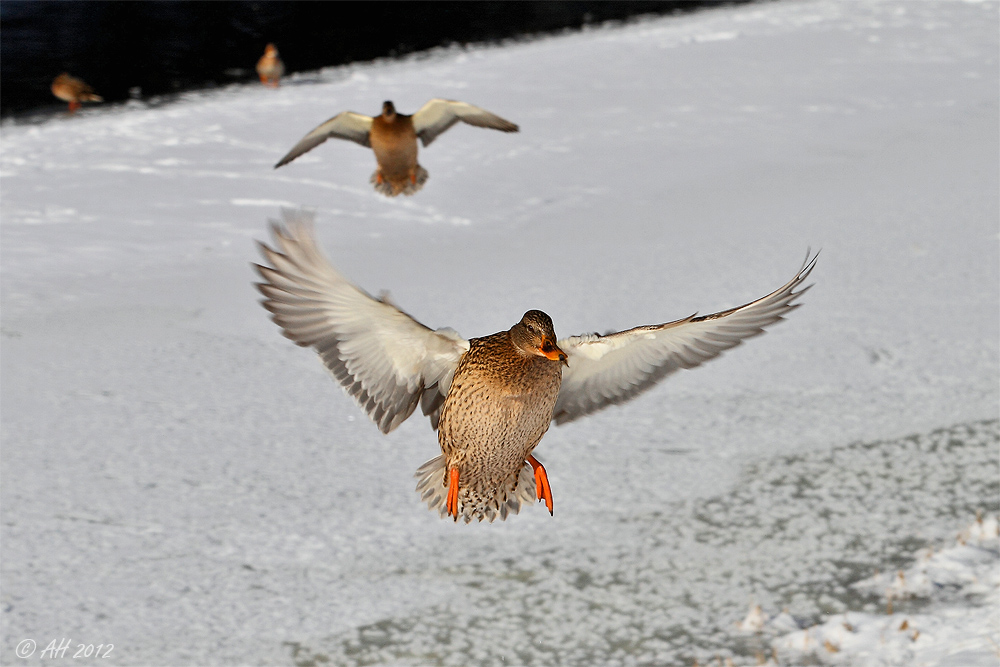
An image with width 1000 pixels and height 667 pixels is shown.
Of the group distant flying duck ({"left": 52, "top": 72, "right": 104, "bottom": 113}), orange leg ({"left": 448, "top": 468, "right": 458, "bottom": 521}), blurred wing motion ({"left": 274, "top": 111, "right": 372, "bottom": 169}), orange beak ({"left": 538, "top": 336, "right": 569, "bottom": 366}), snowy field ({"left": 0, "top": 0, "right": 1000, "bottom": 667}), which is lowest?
snowy field ({"left": 0, "top": 0, "right": 1000, "bottom": 667})

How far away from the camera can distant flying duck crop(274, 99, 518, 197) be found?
6.27 meters

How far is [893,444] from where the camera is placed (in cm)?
681

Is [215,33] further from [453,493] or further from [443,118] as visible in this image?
[453,493]

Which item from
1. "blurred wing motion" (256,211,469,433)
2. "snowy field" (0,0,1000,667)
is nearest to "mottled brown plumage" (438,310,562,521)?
"blurred wing motion" (256,211,469,433)

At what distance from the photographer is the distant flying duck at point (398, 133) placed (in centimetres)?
627

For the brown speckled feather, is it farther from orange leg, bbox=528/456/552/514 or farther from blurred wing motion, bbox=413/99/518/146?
blurred wing motion, bbox=413/99/518/146

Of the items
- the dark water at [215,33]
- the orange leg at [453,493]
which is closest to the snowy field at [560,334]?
the dark water at [215,33]

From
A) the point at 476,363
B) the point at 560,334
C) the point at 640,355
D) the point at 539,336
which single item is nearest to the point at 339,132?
the point at 560,334

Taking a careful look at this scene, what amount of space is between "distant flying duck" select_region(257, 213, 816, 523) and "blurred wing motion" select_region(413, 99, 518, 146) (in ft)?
13.2

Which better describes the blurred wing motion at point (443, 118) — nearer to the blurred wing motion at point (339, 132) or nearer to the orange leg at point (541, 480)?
the blurred wing motion at point (339, 132)

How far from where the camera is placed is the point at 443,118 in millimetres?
7254

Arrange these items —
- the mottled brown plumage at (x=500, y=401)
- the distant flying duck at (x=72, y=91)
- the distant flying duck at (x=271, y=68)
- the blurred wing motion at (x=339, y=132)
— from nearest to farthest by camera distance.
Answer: the mottled brown plumage at (x=500, y=401), the blurred wing motion at (x=339, y=132), the distant flying duck at (x=72, y=91), the distant flying duck at (x=271, y=68)

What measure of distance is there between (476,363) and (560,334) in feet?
16.7

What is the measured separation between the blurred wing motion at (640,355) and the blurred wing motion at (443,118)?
13.1 feet
